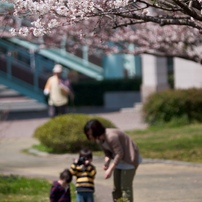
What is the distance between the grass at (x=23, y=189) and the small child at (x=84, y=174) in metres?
1.97

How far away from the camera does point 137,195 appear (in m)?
12.7

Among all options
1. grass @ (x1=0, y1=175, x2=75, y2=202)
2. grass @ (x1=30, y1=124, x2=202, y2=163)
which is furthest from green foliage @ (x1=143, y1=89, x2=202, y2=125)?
grass @ (x1=0, y1=175, x2=75, y2=202)

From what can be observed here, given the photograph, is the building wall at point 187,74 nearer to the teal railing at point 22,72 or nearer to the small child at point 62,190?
the teal railing at point 22,72

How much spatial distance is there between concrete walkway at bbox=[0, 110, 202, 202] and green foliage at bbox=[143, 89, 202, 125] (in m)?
4.00

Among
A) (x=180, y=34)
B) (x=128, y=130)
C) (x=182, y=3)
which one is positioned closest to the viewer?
(x=182, y=3)

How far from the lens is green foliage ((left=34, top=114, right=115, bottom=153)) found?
18109mm

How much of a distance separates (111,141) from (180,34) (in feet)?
32.3

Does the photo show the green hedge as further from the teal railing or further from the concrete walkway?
the concrete walkway

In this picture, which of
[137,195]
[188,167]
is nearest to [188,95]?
[188,167]

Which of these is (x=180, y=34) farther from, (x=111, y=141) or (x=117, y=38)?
(x=111, y=141)

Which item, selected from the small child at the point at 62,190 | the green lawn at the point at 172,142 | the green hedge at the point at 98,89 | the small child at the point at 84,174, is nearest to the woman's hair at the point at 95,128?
the small child at the point at 84,174

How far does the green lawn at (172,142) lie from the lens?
17172mm

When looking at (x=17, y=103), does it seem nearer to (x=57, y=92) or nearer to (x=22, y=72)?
(x=22, y=72)

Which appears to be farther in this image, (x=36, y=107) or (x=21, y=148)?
(x=36, y=107)
